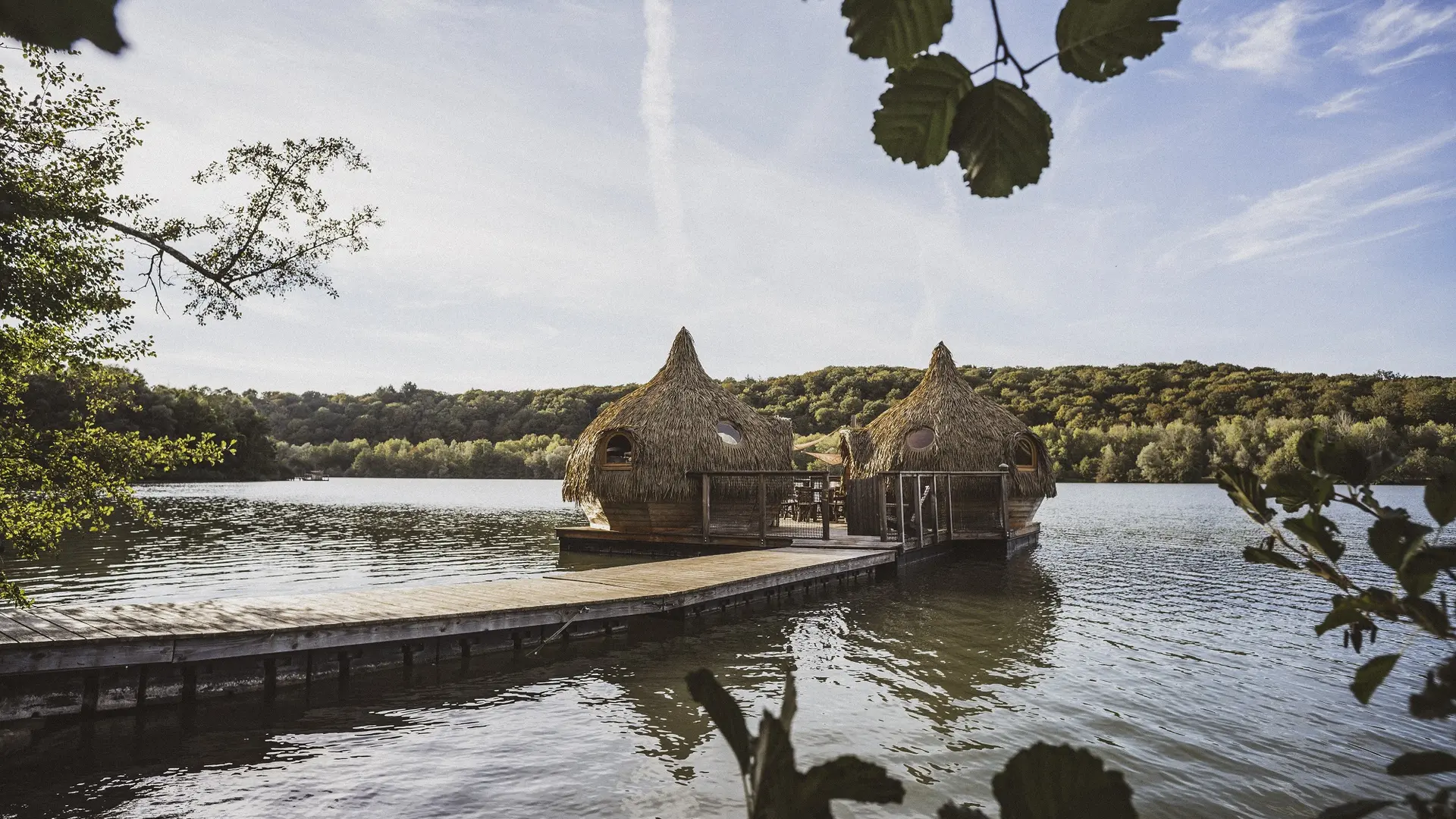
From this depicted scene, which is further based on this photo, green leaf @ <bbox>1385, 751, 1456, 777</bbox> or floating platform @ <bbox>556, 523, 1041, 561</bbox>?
floating platform @ <bbox>556, 523, 1041, 561</bbox>

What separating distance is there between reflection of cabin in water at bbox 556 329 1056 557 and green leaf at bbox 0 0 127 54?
51.8 feet

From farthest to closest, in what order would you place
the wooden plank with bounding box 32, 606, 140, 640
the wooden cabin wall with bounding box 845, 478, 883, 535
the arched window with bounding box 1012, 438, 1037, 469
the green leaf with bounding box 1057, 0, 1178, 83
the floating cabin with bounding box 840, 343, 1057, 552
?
1. the arched window with bounding box 1012, 438, 1037, 469
2. the floating cabin with bounding box 840, 343, 1057, 552
3. the wooden cabin wall with bounding box 845, 478, 883, 535
4. the wooden plank with bounding box 32, 606, 140, 640
5. the green leaf with bounding box 1057, 0, 1178, 83

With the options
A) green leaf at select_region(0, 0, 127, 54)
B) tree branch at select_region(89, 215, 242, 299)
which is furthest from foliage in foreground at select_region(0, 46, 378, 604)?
green leaf at select_region(0, 0, 127, 54)

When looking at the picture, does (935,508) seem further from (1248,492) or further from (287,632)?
(1248,492)

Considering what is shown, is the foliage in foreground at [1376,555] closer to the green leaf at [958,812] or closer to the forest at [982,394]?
the green leaf at [958,812]

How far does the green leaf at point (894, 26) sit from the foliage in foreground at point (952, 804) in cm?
64

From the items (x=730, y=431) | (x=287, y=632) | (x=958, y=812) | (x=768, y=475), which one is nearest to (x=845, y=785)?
(x=958, y=812)

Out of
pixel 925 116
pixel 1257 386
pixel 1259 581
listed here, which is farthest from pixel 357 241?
pixel 1257 386

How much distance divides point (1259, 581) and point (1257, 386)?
5614 centimetres

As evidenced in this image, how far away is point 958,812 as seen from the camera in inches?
26.6

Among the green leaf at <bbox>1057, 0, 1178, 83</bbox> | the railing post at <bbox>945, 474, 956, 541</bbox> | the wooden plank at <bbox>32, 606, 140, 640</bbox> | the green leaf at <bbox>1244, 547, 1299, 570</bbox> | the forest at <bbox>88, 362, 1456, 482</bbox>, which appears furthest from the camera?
the forest at <bbox>88, 362, 1456, 482</bbox>

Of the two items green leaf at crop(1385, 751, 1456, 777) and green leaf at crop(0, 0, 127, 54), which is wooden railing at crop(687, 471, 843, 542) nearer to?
green leaf at crop(1385, 751, 1456, 777)

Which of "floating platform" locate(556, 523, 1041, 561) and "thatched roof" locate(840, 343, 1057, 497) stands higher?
"thatched roof" locate(840, 343, 1057, 497)

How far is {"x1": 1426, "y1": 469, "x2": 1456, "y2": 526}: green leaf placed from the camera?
966 millimetres
